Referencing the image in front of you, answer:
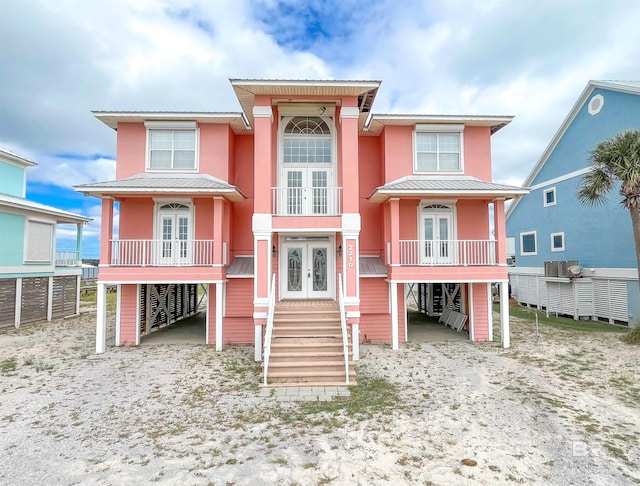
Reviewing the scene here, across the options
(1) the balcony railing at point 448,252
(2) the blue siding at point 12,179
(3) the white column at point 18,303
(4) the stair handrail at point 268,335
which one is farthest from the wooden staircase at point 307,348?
(2) the blue siding at point 12,179

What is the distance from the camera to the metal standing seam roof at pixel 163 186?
1124 cm

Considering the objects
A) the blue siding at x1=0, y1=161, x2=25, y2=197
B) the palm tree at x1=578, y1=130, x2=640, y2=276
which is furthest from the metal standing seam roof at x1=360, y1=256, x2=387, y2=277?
the blue siding at x1=0, y1=161, x2=25, y2=197

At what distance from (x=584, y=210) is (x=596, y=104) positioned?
5387mm

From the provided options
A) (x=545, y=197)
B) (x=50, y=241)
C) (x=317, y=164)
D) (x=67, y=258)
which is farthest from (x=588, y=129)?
(x=67, y=258)

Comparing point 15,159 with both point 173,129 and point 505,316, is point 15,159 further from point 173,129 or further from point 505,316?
point 505,316

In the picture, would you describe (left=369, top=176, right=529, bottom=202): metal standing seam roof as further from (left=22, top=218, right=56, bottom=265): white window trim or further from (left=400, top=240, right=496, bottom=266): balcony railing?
(left=22, top=218, right=56, bottom=265): white window trim

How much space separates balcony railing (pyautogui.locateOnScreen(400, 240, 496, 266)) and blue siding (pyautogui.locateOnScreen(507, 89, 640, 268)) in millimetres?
8184

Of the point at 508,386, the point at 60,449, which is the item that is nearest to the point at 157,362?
the point at 60,449

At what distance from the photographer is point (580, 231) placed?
1748 centimetres

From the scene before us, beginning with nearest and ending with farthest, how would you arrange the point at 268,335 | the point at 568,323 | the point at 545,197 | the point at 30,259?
the point at 268,335 → the point at 568,323 → the point at 30,259 → the point at 545,197

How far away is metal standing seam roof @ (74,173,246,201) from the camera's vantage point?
11.2 meters

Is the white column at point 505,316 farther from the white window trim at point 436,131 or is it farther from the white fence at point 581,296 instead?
the white fence at point 581,296

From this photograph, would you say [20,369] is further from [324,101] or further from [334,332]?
[324,101]

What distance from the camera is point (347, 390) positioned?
7715mm
